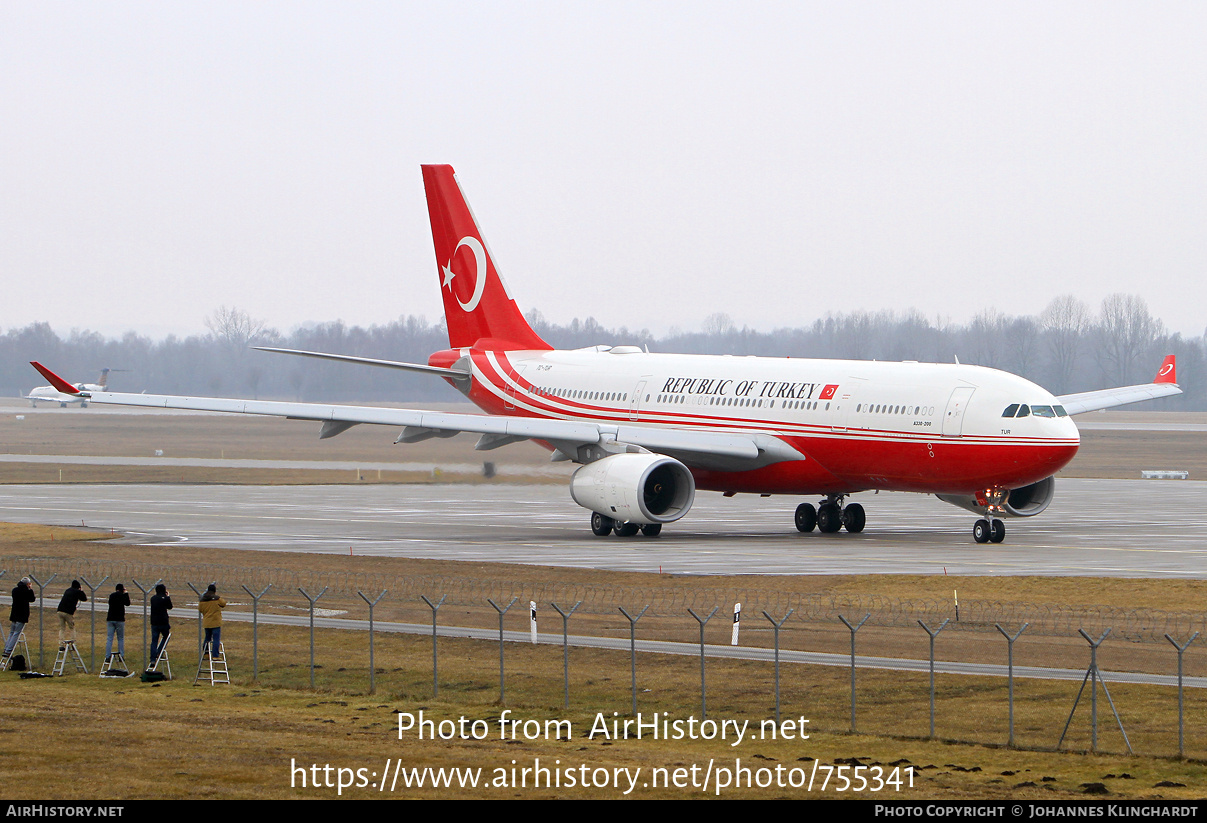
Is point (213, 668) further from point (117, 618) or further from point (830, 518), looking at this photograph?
point (830, 518)

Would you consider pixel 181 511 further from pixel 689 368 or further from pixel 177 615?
pixel 177 615

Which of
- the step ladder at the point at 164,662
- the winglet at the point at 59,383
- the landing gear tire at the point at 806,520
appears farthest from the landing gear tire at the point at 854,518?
the step ladder at the point at 164,662

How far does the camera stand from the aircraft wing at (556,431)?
47.7 metres

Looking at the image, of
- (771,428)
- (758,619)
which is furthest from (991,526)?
(758,619)

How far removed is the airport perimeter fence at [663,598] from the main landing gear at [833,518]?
16.2 m

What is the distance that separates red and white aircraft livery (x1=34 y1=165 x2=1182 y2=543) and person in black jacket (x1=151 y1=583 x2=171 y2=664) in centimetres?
1833

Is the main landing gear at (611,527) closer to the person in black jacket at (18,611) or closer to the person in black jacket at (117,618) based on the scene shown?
the person in black jacket at (117,618)

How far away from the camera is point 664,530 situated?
171 feet

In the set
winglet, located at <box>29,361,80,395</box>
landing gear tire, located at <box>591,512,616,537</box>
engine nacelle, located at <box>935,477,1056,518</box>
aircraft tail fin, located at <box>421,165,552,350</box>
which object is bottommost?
landing gear tire, located at <box>591,512,616,537</box>

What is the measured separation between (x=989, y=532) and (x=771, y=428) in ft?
23.9

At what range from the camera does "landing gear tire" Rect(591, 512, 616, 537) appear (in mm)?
48844

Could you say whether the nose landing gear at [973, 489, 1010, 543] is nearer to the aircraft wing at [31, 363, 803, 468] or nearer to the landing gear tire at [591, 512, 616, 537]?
the aircraft wing at [31, 363, 803, 468]

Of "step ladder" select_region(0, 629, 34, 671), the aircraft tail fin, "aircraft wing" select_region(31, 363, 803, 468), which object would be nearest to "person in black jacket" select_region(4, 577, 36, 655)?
"step ladder" select_region(0, 629, 34, 671)

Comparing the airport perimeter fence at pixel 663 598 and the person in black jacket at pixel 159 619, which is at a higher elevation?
the person in black jacket at pixel 159 619
